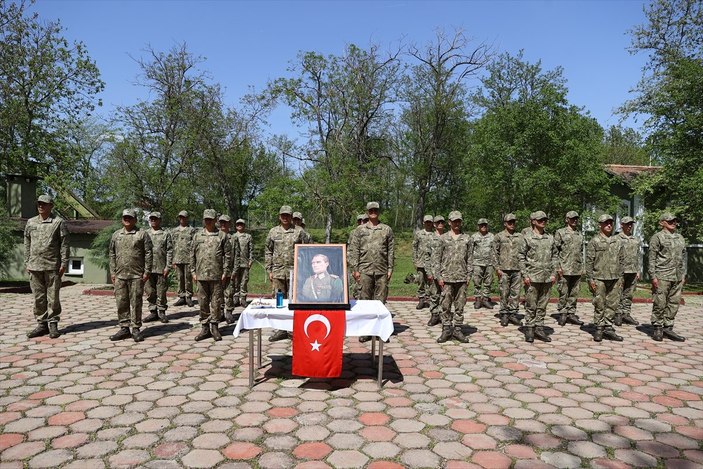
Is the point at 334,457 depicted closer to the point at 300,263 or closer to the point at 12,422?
the point at 300,263

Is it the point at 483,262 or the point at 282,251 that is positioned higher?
the point at 282,251

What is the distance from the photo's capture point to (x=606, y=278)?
853 cm

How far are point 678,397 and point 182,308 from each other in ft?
31.7

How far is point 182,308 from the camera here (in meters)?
11.1

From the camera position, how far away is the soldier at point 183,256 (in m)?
11.3

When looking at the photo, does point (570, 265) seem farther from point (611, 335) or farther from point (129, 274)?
point (129, 274)

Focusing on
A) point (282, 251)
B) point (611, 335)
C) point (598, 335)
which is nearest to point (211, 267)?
point (282, 251)

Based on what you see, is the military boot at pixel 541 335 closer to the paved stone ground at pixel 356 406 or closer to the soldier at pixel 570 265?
the paved stone ground at pixel 356 406

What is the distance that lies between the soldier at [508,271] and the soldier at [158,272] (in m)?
6.96

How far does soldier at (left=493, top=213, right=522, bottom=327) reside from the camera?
31.9 ft

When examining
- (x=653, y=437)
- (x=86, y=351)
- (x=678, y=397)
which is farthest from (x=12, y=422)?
(x=678, y=397)

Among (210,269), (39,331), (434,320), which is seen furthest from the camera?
(434,320)

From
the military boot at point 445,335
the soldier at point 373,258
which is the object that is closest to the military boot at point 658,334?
the military boot at point 445,335

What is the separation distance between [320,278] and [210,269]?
9.18 feet
